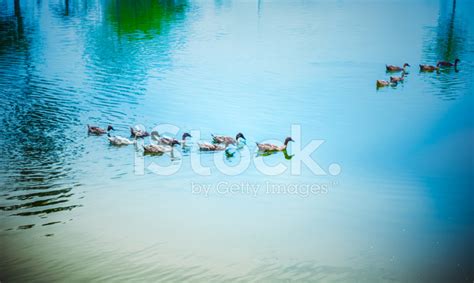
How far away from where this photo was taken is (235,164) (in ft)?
37.4

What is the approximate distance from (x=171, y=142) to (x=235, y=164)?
1.47m

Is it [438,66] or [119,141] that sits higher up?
[438,66]

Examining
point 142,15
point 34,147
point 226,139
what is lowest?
point 34,147

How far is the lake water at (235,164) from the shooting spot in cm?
819

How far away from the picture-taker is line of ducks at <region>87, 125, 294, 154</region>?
11.9m

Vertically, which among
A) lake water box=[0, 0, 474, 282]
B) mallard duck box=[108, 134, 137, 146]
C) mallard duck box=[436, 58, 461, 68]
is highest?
mallard duck box=[436, 58, 461, 68]

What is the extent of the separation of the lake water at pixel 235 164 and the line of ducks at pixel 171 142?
0.88ft

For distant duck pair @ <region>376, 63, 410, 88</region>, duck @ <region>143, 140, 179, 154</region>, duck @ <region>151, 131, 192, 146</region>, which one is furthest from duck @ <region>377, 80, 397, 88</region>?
duck @ <region>143, 140, 179, 154</region>

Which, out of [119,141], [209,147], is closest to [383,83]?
[209,147]

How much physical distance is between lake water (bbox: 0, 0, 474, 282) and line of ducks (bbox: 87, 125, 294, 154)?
0.27 m

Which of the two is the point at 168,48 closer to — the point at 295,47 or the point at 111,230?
the point at 295,47

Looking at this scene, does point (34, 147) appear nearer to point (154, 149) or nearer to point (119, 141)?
point (119, 141)

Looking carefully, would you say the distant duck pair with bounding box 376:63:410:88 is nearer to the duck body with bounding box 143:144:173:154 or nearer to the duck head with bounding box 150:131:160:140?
the duck head with bounding box 150:131:160:140

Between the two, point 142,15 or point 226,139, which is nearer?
point 226,139
